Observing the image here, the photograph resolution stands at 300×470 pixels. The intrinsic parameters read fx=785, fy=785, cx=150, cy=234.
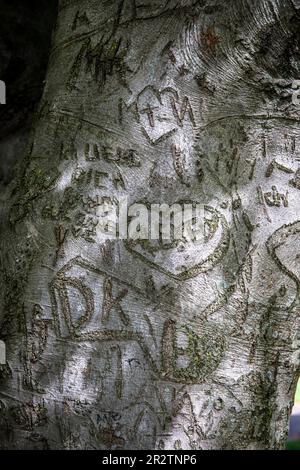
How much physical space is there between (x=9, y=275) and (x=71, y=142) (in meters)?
0.32

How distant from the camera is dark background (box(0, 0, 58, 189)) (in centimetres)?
252

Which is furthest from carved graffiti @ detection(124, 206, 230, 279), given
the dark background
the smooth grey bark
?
the dark background

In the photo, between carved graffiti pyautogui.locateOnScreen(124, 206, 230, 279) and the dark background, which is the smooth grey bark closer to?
carved graffiti pyautogui.locateOnScreen(124, 206, 230, 279)

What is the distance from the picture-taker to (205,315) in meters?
1.65

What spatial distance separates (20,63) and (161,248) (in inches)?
46.0

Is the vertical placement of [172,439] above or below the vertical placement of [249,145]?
below

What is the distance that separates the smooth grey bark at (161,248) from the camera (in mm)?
1630

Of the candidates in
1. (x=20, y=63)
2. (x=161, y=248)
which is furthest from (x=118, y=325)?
(x=20, y=63)

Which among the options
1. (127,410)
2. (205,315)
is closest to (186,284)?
(205,315)

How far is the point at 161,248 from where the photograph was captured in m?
1.64

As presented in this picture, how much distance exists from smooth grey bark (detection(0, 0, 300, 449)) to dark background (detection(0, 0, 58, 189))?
0.82m

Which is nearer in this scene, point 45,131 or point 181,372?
point 181,372
